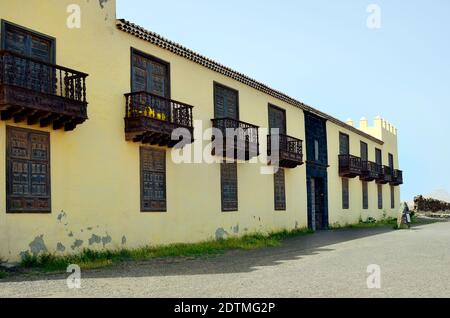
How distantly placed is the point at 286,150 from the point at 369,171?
13.3 metres

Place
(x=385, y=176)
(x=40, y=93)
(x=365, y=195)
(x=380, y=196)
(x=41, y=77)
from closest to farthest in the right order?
1. (x=40, y=93)
2. (x=41, y=77)
3. (x=365, y=195)
4. (x=385, y=176)
5. (x=380, y=196)

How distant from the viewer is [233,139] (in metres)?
18.8

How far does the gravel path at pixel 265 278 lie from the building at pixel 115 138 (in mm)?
2062

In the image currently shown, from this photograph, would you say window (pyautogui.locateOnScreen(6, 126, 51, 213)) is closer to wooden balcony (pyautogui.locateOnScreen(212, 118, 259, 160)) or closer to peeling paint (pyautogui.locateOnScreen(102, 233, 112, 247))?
peeling paint (pyautogui.locateOnScreen(102, 233, 112, 247))

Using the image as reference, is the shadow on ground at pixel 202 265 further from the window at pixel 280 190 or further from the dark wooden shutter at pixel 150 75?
the window at pixel 280 190

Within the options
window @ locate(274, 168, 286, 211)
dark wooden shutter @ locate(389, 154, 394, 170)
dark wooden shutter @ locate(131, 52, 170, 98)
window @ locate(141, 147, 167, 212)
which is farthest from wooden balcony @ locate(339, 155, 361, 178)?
window @ locate(141, 147, 167, 212)

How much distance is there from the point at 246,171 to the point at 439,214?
3728 cm

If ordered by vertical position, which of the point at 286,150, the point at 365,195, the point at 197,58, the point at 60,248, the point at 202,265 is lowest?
the point at 202,265

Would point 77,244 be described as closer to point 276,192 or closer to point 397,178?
point 276,192

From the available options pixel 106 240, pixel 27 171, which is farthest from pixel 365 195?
pixel 27 171

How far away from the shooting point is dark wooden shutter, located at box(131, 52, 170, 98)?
603 inches

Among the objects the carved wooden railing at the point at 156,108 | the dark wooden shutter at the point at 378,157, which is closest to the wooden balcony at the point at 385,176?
the dark wooden shutter at the point at 378,157

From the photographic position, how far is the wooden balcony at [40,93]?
1081 centimetres

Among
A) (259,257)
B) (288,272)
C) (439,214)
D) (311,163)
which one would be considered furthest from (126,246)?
(439,214)
